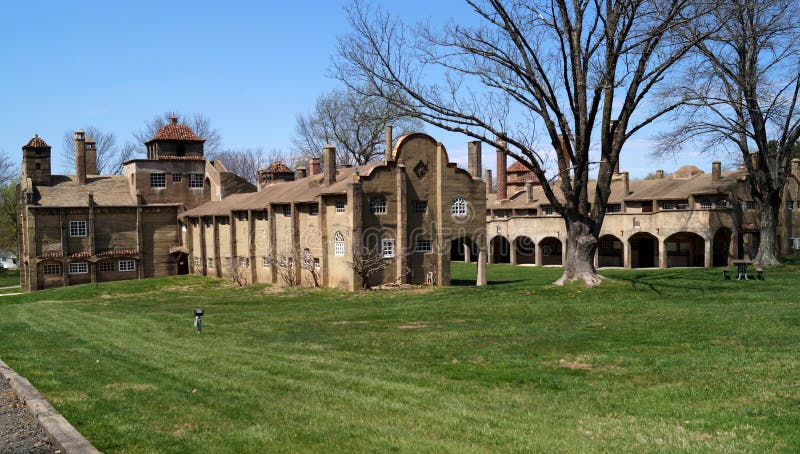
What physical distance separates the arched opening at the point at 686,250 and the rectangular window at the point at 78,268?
136ft

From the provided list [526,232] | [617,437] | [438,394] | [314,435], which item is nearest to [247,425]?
[314,435]

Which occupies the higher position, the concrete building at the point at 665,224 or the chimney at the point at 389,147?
the chimney at the point at 389,147

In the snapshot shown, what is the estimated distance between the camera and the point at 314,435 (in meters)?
9.17

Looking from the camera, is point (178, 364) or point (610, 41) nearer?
point (178, 364)

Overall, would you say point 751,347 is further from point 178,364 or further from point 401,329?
point 178,364

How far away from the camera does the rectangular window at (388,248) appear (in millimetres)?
36838

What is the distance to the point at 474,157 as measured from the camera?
1694 inches

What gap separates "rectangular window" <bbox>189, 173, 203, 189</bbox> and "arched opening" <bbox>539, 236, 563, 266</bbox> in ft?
90.5

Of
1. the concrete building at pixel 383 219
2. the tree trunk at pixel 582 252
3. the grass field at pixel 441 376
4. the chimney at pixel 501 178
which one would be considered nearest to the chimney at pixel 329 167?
the concrete building at pixel 383 219

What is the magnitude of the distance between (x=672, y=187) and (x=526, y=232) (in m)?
11.6

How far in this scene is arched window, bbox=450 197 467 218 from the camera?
38.8 meters

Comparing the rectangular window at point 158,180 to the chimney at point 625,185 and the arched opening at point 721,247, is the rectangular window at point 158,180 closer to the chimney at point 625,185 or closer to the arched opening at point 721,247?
the chimney at point 625,185

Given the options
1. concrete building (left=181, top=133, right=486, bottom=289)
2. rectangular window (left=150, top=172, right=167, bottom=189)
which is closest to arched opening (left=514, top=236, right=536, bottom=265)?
concrete building (left=181, top=133, right=486, bottom=289)

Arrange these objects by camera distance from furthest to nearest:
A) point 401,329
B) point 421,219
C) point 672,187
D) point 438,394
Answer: point 672,187
point 421,219
point 401,329
point 438,394
